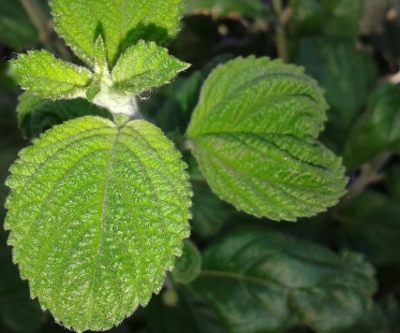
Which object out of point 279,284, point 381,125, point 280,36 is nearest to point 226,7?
point 280,36

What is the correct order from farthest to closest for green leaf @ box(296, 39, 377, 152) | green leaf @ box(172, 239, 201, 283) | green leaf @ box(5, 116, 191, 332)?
green leaf @ box(296, 39, 377, 152) < green leaf @ box(172, 239, 201, 283) < green leaf @ box(5, 116, 191, 332)

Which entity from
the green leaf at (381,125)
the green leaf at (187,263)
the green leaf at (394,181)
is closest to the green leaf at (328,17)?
the green leaf at (381,125)

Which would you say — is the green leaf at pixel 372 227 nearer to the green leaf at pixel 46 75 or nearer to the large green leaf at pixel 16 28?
the green leaf at pixel 46 75

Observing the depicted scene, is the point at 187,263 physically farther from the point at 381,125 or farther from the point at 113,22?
the point at 381,125

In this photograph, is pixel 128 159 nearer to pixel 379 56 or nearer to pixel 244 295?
pixel 244 295

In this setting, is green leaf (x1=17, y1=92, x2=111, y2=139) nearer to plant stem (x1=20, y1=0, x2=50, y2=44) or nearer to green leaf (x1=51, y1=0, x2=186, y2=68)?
green leaf (x1=51, y1=0, x2=186, y2=68)

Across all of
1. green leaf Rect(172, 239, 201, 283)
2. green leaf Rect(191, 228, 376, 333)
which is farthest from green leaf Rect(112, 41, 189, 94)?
green leaf Rect(191, 228, 376, 333)
